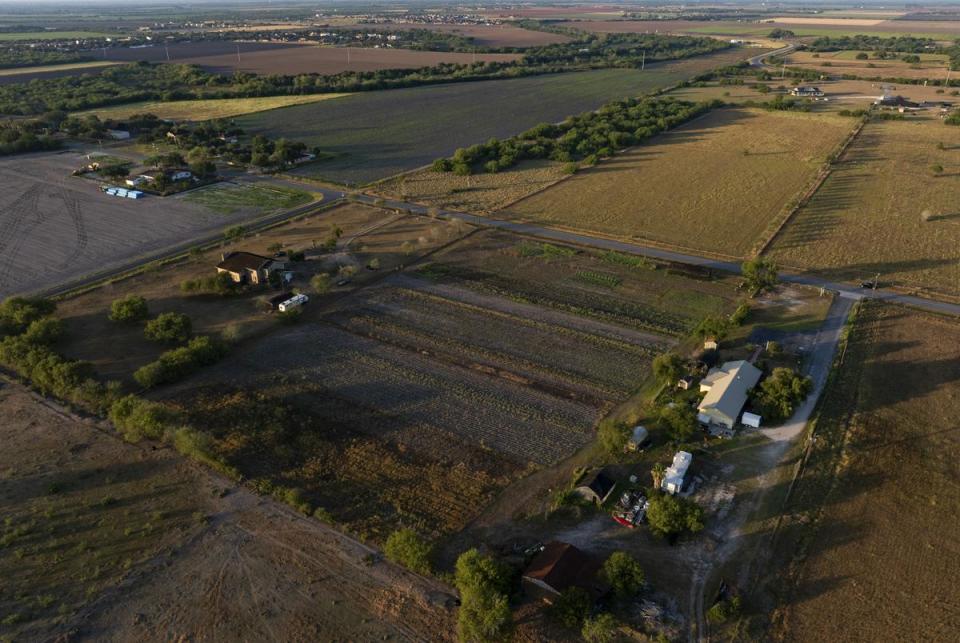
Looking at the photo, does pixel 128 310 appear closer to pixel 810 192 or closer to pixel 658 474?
pixel 658 474

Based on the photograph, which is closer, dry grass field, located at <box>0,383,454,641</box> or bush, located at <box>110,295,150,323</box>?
dry grass field, located at <box>0,383,454,641</box>

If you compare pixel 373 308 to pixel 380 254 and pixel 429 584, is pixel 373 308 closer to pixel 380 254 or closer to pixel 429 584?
pixel 380 254

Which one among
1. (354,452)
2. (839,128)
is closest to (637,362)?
(354,452)

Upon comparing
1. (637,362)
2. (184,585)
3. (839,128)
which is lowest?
(184,585)

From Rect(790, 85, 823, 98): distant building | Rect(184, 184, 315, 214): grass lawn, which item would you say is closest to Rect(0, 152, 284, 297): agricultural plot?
Rect(184, 184, 315, 214): grass lawn

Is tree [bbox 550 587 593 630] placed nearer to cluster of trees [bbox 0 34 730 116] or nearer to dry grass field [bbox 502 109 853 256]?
dry grass field [bbox 502 109 853 256]
